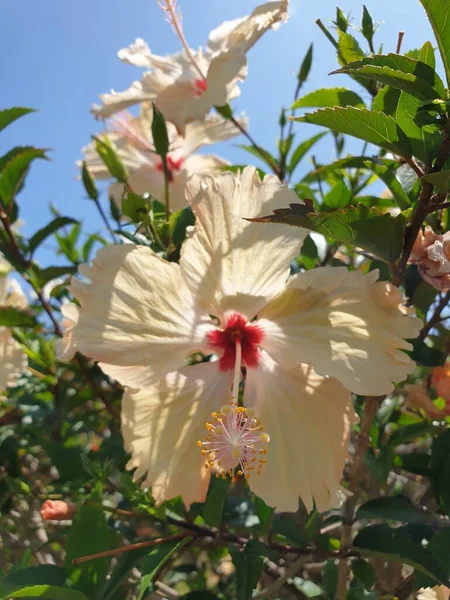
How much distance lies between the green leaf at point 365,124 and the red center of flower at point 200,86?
33.8 inches

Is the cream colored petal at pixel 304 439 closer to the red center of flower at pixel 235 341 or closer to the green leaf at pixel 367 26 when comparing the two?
A: the red center of flower at pixel 235 341

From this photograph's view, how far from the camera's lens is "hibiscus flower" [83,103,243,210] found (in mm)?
1859

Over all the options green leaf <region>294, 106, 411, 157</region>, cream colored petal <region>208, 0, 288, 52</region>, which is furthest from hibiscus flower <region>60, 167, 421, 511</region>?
cream colored petal <region>208, 0, 288, 52</region>

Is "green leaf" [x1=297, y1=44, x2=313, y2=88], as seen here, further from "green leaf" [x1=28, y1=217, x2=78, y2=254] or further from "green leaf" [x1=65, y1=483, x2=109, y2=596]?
"green leaf" [x1=65, y1=483, x2=109, y2=596]

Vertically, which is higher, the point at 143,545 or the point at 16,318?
the point at 16,318

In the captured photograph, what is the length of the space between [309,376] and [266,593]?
50cm

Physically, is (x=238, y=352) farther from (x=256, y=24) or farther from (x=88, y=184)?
(x=256, y=24)

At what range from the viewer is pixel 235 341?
4.34ft

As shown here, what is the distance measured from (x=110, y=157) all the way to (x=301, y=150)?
63 centimetres

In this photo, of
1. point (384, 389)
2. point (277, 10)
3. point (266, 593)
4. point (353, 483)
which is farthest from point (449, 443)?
point (277, 10)

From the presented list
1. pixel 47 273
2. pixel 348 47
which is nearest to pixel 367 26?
pixel 348 47

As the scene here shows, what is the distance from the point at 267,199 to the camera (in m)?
1.14

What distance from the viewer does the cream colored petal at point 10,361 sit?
1754 mm

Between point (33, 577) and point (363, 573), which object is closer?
point (33, 577)
